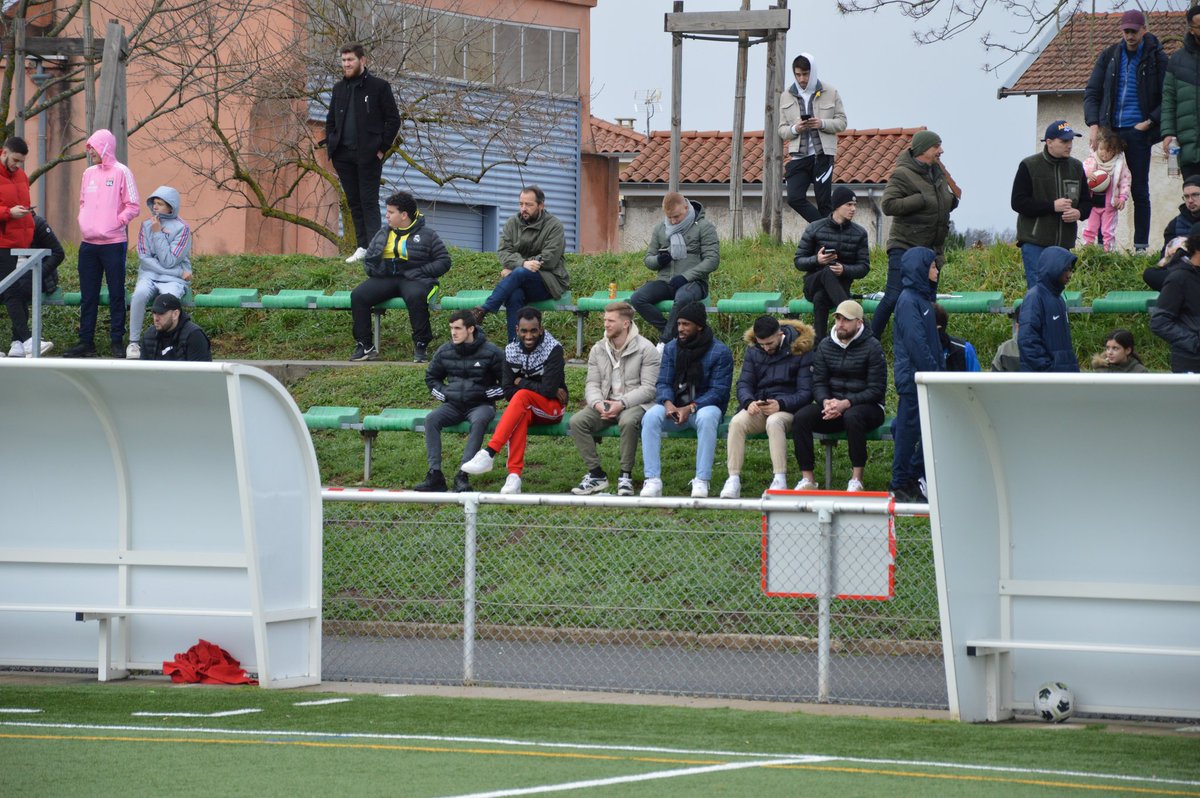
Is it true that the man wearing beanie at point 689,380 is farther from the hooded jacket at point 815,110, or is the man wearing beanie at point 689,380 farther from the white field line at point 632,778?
the white field line at point 632,778

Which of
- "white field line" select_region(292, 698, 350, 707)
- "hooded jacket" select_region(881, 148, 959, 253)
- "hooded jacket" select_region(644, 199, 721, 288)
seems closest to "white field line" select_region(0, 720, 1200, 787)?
"white field line" select_region(292, 698, 350, 707)

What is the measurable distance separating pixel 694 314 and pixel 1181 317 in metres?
3.78

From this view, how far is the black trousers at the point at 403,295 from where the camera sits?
1641cm

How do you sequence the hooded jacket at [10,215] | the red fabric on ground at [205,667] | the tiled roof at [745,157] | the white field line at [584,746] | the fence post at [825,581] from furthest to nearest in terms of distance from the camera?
the tiled roof at [745,157], the hooded jacket at [10,215], the red fabric on ground at [205,667], the fence post at [825,581], the white field line at [584,746]

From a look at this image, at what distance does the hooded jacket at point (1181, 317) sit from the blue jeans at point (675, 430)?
3467 mm

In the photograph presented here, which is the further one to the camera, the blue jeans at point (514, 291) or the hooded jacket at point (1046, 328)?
the blue jeans at point (514, 291)

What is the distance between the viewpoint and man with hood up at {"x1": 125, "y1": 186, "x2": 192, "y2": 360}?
55.0 feet

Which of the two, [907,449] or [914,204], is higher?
[914,204]

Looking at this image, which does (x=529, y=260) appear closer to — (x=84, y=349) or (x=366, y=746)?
(x=84, y=349)

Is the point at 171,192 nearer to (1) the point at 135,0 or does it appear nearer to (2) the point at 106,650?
(2) the point at 106,650

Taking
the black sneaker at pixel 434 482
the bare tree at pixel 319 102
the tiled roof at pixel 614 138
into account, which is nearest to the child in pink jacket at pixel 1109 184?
the black sneaker at pixel 434 482

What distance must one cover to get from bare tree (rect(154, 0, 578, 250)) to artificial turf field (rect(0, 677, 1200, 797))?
16.1m

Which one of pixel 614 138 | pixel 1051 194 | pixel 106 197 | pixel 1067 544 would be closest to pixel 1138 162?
pixel 1051 194

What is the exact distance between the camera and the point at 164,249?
16.9 metres
